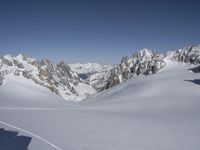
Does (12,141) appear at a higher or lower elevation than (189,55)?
lower

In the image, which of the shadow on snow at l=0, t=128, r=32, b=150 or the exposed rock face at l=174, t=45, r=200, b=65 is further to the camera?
the exposed rock face at l=174, t=45, r=200, b=65

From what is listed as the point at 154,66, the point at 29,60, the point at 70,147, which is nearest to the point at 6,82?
the point at 70,147

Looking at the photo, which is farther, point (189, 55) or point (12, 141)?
point (189, 55)

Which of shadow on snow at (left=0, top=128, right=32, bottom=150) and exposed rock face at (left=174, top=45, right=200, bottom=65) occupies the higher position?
exposed rock face at (left=174, top=45, right=200, bottom=65)

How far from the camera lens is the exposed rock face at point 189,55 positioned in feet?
373

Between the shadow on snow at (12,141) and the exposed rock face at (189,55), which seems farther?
the exposed rock face at (189,55)

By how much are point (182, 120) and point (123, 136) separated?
252 inches

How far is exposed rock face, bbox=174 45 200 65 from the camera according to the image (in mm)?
113575

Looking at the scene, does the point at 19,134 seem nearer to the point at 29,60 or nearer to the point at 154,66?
the point at 154,66

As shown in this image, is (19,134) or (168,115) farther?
(168,115)

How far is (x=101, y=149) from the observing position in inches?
567

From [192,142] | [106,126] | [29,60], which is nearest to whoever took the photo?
[192,142]

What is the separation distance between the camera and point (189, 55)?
11912 centimetres

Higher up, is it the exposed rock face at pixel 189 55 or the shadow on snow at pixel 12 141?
the exposed rock face at pixel 189 55
